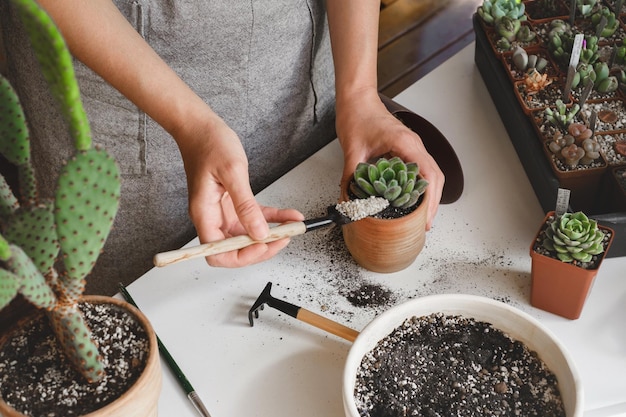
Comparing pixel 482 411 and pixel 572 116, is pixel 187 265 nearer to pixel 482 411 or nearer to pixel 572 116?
pixel 482 411

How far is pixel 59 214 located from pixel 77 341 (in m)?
0.17

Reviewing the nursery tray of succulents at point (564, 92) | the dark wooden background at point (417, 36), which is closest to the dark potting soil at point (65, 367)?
the nursery tray of succulents at point (564, 92)

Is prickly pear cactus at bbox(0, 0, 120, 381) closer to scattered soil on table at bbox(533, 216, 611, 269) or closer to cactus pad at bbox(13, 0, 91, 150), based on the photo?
cactus pad at bbox(13, 0, 91, 150)

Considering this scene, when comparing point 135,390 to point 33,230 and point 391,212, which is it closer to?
point 33,230

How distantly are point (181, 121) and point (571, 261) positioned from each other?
602mm

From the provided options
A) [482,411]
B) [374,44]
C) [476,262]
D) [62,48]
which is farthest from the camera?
[374,44]

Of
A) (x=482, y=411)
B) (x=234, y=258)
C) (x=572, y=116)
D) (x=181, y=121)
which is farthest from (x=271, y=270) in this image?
(x=572, y=116)

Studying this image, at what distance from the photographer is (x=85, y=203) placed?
0.62 meters

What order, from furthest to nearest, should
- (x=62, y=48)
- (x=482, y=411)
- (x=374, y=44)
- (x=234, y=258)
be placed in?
1. (x=374, y=44)
2. (x=234, y=258)
3. (x=482, y=411)
4. (x=62, y=48)

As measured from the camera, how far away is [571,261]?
95cm

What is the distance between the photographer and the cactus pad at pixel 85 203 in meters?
0.61

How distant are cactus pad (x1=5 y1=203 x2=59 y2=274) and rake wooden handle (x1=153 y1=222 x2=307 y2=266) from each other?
19cm

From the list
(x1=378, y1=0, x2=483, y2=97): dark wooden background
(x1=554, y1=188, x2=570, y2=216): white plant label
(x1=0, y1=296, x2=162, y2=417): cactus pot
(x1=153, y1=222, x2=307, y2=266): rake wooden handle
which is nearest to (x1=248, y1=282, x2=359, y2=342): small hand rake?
(x1=153, y1=222, x2=307, y2=266): rake wooden handle

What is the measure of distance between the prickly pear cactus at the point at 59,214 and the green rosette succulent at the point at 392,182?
1.42ft
